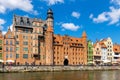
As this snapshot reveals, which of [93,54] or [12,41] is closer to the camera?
[12,41]

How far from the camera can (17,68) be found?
289 ft

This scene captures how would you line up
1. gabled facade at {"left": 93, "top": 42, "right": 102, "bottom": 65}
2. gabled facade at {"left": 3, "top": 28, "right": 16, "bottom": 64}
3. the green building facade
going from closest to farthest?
gabled facade at {"left": 3, "top": 28, "right": 16, "bottom": 64}
the green building facade
gabled facade at {"left": 93, "top": 42, "right": 102, "bottom": 65}

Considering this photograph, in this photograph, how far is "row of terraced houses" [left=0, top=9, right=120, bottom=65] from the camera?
101438 mm

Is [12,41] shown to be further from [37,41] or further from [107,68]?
[107,68]

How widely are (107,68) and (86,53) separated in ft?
50.9

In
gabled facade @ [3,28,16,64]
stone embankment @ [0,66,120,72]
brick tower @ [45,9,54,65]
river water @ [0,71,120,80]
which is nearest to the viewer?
river water @ [0,71,120,80]

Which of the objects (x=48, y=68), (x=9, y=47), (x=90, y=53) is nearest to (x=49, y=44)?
(x=48, y=68)

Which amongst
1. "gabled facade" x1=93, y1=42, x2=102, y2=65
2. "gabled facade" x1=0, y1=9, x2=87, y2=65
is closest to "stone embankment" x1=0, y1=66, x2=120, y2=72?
→ "gabled facade" x1=0, y1=9, x2=87, y2=65

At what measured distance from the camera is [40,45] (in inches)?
4373

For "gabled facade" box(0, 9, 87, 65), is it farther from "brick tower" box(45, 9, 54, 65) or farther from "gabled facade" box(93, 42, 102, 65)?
"gabled facade" box(93, 42, 102, 65)

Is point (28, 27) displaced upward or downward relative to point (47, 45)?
upward

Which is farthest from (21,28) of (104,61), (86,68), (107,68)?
(104,61)

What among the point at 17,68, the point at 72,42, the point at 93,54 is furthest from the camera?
the point at 93,54

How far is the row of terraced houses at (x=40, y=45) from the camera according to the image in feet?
333
